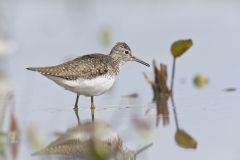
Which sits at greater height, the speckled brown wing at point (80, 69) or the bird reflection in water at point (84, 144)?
the speckled brown wing at point (80, 69)

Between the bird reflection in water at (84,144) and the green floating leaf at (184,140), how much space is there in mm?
408

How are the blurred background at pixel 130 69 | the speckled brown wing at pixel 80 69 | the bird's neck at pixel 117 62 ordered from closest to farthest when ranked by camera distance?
1. the blurred background at pixel 130 69
2. the speckled brown wing at pixel 80 69
3. the bird's neck at pixel 117 62

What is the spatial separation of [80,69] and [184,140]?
2690 mm

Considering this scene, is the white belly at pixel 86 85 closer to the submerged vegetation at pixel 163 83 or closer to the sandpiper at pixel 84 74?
the sandpiper at pixel 84 74

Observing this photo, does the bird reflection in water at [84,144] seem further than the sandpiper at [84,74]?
No

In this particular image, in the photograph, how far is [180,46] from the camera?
37.8ft

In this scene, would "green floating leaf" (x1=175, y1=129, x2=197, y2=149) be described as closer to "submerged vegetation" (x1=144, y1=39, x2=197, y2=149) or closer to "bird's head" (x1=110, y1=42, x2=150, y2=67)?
"submerged vegetation" (x1=144, y1=39, x2=197, y2=149)

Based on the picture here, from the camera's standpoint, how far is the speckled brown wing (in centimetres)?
1076

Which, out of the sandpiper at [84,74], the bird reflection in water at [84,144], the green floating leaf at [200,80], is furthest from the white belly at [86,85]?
the green floating leaf at [200,80]

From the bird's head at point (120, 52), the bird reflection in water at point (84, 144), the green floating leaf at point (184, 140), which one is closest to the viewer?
the bird reflection in water at point (84, 144)

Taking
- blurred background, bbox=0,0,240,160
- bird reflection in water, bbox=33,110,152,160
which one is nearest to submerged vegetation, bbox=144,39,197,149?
blurred background, bbox=0,0,240,160

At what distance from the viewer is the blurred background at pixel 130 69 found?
8633 millimetres

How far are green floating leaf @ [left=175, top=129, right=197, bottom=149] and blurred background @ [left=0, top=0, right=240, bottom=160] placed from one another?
66mm

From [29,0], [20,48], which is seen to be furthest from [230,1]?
[20,48]
